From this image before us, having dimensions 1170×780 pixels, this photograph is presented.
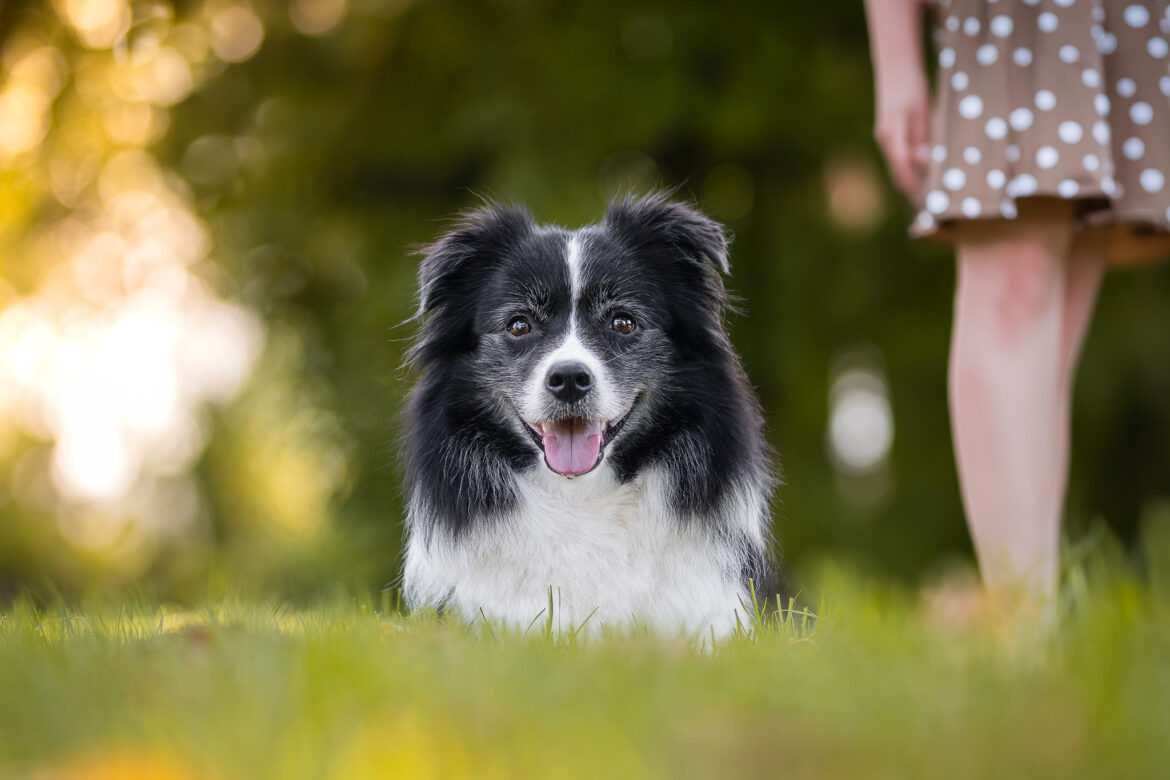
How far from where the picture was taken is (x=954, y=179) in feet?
9.87

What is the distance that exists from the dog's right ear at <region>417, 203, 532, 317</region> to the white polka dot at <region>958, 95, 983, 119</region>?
1.36 metres

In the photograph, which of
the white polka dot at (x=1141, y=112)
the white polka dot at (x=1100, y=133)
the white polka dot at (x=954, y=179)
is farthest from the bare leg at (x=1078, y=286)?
the white polka dot at (x=954, y=179)

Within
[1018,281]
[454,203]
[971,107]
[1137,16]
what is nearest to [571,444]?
[1018,281]

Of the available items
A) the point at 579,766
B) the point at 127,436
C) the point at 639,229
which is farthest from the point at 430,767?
the point at 127,436

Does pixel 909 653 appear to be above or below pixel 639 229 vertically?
below

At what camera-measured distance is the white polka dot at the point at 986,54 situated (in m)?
3.05

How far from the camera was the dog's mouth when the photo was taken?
3100 millimetres

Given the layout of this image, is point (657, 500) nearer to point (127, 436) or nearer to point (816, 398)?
point (816, 398)

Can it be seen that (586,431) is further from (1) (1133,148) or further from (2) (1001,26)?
(1) (1133,148)

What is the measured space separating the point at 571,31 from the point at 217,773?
551 centimetres

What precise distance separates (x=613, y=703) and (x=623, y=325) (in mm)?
1662

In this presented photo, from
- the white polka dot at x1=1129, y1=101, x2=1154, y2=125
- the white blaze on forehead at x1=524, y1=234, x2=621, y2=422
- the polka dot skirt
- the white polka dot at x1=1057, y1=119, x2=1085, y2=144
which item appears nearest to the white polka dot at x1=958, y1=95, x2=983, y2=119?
the polka dot skirt

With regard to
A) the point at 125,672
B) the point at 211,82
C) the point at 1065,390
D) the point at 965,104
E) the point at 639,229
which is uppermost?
the point at 211,82

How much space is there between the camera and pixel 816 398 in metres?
7.17
